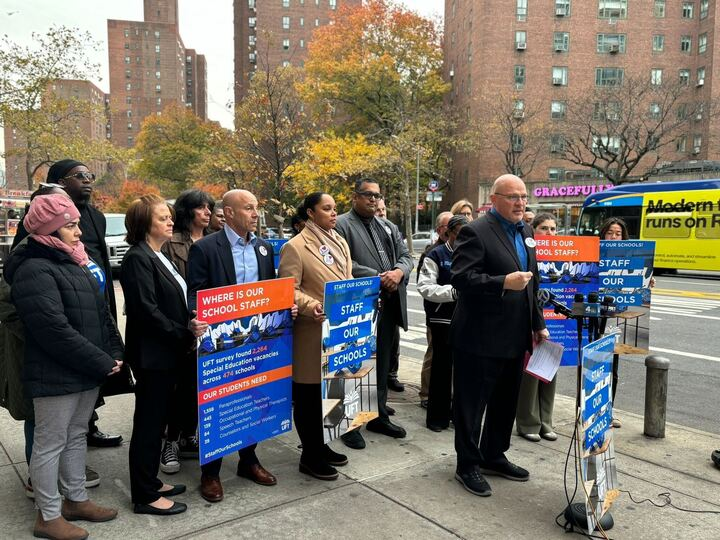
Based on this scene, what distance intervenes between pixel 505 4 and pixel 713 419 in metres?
50.1

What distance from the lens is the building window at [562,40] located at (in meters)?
50.0

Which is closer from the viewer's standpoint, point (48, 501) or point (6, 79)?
point (48, 501)

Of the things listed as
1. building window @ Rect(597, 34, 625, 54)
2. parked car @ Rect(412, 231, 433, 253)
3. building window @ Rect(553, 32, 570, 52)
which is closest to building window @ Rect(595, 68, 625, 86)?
building window @ Rect(597, 34, 625, 54)

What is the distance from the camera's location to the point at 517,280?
11.8ft

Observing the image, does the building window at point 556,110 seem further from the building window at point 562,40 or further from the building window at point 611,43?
the building window at point 611,43

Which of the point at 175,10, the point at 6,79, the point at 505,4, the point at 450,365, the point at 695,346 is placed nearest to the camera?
the point at 450,365

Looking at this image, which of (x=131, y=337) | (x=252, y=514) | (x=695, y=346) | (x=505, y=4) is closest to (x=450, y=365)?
(x=252, y=514)

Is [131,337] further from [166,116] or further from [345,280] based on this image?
[166,116]

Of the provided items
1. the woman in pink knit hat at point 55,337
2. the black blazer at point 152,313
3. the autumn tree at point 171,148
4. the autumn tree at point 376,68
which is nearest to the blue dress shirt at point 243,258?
the black blazer at point 152,313

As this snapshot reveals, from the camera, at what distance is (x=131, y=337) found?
357cm

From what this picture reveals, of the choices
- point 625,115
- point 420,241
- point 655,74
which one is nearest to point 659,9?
point 655,74

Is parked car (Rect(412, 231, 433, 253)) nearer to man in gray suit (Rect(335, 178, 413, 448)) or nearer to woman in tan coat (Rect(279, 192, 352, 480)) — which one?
man in gray suit (Rect(335, 178, 413, 448))

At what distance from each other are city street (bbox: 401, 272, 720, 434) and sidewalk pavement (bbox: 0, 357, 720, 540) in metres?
1.30

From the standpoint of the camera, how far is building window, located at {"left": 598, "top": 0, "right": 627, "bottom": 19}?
4975 centimetres
